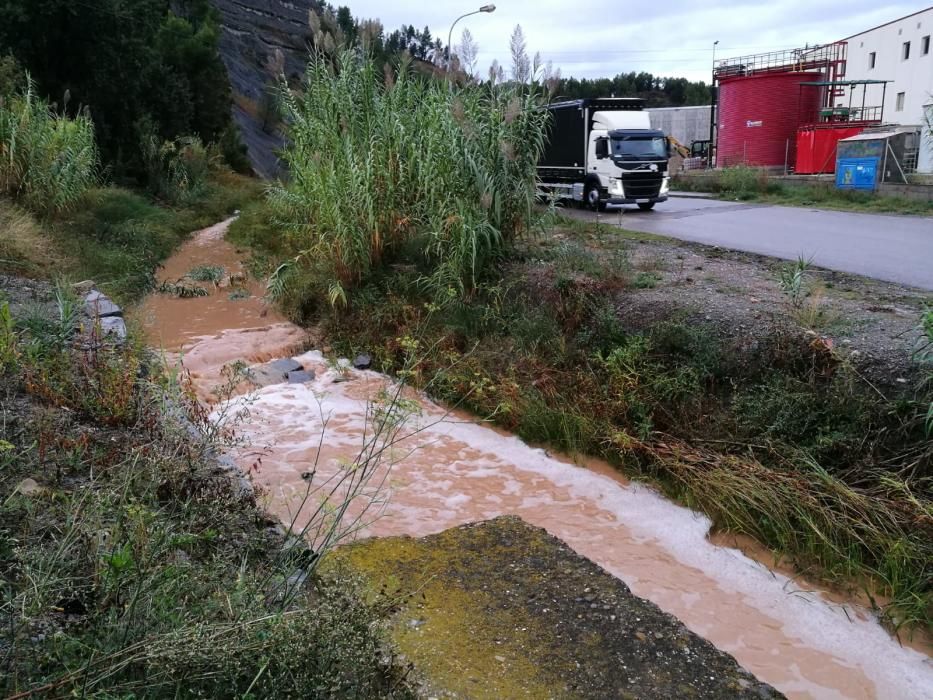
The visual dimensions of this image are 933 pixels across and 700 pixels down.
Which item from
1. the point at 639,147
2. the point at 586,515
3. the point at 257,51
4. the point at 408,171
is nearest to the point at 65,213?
the point at 408,171

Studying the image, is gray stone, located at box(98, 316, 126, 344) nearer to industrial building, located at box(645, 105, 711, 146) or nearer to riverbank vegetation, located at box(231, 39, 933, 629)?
riverbank vegetation, located at box(231, 39, 933, 629)

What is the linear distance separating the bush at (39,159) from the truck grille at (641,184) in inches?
470

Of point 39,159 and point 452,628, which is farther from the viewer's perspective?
point 39,159

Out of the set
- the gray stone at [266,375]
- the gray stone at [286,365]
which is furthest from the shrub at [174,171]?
the gray stone at [266,375]

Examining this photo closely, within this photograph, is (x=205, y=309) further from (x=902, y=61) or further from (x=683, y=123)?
(x=683, y=123)

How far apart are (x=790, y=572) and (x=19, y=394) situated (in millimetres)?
4902

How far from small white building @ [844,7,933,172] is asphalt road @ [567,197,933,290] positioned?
17.3 meters

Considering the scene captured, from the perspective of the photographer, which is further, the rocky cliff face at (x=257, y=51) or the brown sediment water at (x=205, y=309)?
the rocky cliff face at (x=257, y=51)

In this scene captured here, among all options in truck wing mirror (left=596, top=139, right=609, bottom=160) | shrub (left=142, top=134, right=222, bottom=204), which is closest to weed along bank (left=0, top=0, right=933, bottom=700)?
shrub (left=142, top=134, right=222, bottom=204)

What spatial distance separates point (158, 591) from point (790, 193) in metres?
20.7

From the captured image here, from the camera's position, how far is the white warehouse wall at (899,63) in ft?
97.9

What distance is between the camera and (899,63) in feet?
105

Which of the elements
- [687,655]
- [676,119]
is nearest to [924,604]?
[687,655]

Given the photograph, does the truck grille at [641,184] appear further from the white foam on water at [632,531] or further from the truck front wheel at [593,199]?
the white foam on water at [632,531]
